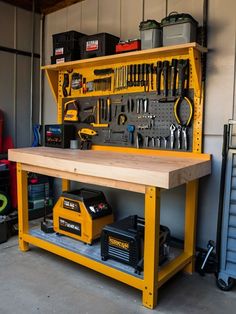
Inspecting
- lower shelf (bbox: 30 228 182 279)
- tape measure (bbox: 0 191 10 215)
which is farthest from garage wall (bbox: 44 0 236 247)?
tape measure (bbox: 0 191 10 215)

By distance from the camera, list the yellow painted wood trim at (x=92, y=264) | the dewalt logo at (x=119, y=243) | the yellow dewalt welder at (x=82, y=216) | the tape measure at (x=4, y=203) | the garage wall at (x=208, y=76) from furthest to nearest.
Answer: the tape measure at (x=4, y=203)
the yellow dewalt welder at (x=82, y=216)
the garage wall at (x=208, y=76)
the dewalt logo at (x=119, y=243)
the yellow painted wood trim at (x=92, y=264)

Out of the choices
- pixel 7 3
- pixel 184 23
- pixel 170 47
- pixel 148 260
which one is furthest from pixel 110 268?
pixel 7 3

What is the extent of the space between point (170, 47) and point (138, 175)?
0.98 m

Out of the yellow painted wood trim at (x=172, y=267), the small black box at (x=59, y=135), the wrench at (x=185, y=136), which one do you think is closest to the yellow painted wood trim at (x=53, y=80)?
the small black box at (x=59, y=135)

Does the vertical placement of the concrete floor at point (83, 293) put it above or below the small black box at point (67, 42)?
below

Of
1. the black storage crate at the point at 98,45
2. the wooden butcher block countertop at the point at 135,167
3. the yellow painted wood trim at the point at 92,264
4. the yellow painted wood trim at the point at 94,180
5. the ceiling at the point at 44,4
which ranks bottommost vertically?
the yellow painted wood trim at the point at 92,264

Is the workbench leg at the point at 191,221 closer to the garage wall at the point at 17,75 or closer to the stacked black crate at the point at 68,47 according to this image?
the stacked black crate at the point at 68,47

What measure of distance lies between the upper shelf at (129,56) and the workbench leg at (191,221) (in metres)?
0.97

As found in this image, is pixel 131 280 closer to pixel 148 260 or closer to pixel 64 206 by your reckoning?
pixel 148 260

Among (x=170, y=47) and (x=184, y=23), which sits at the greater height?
(x=184, y=23)

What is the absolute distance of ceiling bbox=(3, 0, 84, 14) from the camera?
335cm

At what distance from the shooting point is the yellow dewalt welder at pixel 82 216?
230 centimetres

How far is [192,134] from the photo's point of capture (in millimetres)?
2324

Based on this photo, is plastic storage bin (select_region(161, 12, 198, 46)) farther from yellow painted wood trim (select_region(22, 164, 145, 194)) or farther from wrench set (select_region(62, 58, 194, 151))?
yellow painted wood trim (select_region(22, 164, 145, 194))
